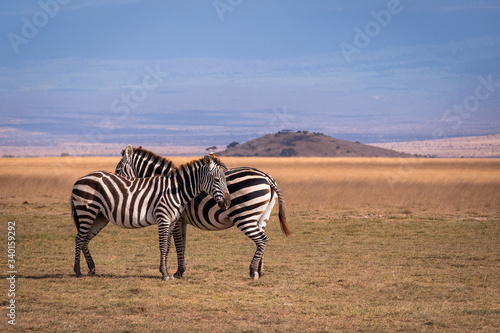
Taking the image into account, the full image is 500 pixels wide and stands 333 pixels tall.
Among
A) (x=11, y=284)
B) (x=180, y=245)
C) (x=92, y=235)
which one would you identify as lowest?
(x=11, y=284)

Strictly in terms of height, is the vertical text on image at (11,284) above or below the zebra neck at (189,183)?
below

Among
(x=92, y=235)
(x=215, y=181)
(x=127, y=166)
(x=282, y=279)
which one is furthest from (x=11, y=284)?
(x=282, y=279)

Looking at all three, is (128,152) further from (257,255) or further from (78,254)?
(257,255)

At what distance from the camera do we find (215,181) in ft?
30.7

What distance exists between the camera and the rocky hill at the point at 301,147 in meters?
141

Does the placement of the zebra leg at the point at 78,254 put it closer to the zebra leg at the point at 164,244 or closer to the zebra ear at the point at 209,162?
the zebra leg at the point at 164,244

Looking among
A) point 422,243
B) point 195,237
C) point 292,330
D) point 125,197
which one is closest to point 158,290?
point 125,197

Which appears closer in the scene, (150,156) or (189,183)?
(189,183)

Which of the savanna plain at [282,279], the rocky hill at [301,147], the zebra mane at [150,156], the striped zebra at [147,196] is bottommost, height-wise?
the savanna plain at [282,279]

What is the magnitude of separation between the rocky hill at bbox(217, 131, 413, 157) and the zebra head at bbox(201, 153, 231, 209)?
128618 millimetres

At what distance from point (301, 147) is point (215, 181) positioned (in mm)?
136175

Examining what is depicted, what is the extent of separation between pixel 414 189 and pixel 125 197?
2225 cm

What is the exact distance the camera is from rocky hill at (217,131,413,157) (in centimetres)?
14088

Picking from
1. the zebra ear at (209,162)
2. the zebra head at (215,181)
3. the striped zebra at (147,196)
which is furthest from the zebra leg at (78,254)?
the zebra ear at (209,162)
